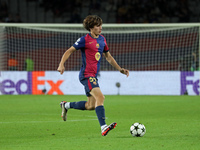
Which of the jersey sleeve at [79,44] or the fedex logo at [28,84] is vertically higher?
the jersey sleeve at [79,44]

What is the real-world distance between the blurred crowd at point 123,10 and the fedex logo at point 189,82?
752 cm

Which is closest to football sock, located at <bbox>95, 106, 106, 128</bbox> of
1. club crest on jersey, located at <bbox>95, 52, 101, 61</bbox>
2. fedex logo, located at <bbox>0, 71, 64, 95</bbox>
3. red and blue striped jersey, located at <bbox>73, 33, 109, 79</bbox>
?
red and blue striped jersey, located at <bbox>73, 33, 109, 79</bbox>

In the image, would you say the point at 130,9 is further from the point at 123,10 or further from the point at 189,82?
the point at 189,82

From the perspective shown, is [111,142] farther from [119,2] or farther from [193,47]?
[119,2]

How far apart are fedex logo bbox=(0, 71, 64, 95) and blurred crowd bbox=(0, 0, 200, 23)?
713cm

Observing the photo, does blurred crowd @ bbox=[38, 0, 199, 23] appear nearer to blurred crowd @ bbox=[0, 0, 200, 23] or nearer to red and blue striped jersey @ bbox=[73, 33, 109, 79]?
blurred crowd @ bbox=[0, 0, 200, 23]

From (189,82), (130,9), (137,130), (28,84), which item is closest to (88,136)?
(137,130)

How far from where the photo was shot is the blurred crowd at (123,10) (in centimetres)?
2631

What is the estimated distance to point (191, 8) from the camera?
88.1 feet

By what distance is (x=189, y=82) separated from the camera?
19125 mm

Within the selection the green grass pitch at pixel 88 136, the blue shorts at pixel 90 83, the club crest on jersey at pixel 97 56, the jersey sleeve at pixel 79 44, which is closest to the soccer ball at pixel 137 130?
the green grass pitch at pixel 88 136

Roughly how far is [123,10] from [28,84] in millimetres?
9417

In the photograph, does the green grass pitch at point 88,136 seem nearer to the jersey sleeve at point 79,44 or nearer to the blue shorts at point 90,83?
the blue shorts at point 90,83

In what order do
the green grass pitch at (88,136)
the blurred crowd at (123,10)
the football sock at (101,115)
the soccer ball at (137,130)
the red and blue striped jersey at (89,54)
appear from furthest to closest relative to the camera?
the blurred crowd at (123,10) < the red and blue striped jersey at (89,54) < the football sock at (101,115) < the soccer ball at (137,130) < the green grass pitch at (88,136)
